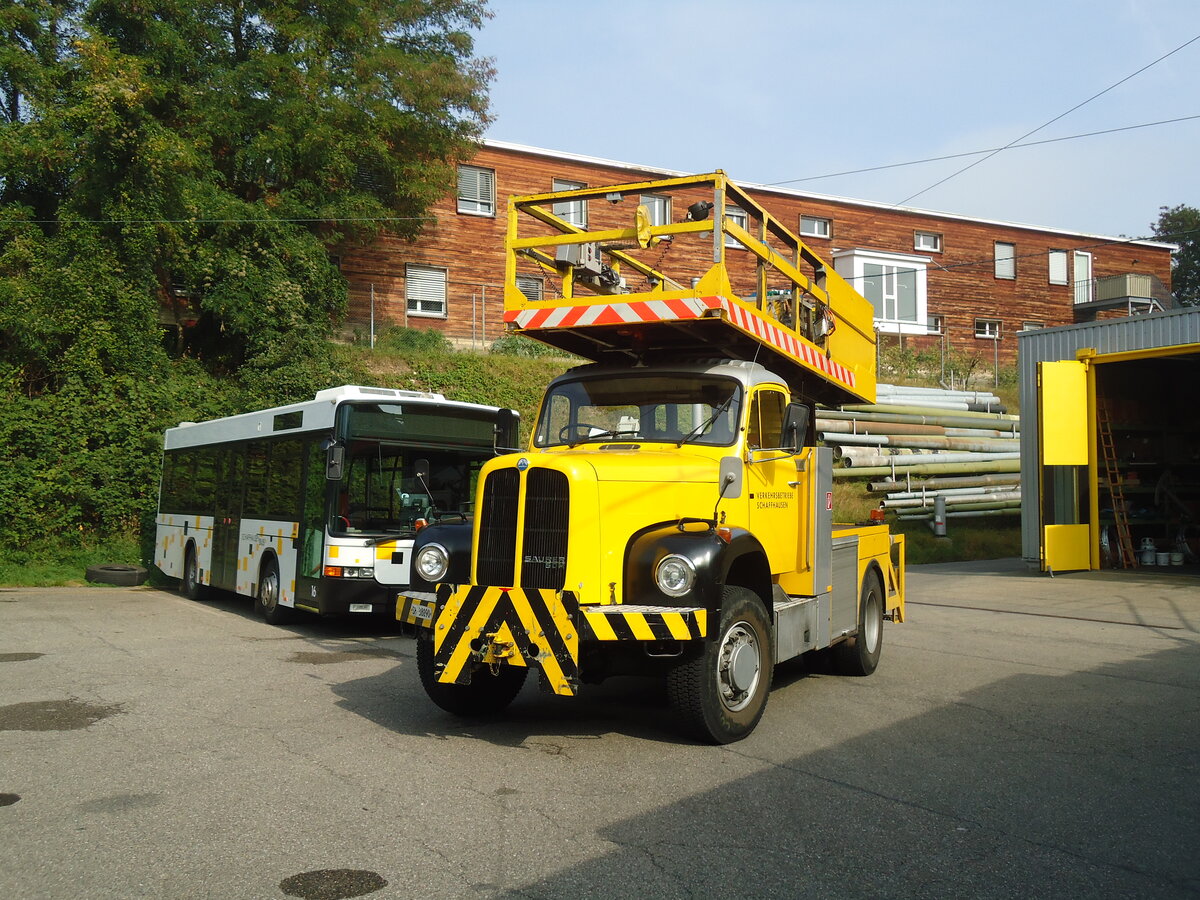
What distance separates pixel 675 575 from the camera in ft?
20.4

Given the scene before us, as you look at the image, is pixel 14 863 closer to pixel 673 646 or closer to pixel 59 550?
pixel 673 646

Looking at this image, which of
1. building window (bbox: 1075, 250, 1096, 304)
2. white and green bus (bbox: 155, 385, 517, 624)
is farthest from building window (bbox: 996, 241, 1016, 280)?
white and green bus (bbox: 155, 385, 517, 624)

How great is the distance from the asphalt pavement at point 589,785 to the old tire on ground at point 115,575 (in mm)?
9110

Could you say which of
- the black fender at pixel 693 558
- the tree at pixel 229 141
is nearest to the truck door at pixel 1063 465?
the black fender at pixel 693 558

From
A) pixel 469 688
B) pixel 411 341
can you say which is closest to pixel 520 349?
pixel 411 341

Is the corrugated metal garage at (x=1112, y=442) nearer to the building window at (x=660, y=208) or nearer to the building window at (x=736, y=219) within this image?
the building window at (x=736, y=219)

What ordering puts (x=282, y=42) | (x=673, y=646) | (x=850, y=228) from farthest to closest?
(x=850, y=228) < (x=282, y=42) < (x=673, y=646)

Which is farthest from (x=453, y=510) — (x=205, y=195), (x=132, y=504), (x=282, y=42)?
(x=282, y=42)

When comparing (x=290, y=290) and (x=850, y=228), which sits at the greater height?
(x=850, y=228)

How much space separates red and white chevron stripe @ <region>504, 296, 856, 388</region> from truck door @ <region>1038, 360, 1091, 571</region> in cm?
1228

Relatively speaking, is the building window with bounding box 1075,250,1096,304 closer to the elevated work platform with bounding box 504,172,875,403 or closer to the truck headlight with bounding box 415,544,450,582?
the elevated work platform with bounding box 504,172,875,403

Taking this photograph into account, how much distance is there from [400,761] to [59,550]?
16.6m

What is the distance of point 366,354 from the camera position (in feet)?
87.6

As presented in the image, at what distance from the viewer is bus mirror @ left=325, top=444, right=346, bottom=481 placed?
38.8 feet
